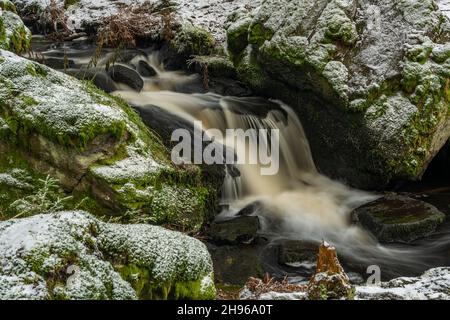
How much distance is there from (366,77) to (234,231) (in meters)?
3.55

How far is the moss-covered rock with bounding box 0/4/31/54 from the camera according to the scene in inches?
265

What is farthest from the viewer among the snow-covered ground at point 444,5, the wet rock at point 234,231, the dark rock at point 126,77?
the snow-covered ground at point 444,5

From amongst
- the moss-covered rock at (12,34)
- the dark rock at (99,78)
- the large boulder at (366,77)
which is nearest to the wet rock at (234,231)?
the large boulder at (366,77)

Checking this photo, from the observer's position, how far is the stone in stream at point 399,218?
6512 mm

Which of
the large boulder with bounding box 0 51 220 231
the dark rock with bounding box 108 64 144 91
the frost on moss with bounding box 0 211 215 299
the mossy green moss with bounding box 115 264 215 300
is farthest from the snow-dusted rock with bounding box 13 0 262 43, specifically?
the mossy green moss with bounding box 115 264 215 300

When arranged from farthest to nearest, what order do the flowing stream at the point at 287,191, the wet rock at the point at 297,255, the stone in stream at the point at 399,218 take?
the stone in stream at the point at 399,218, the flowing stream at the point at 287,191, the wet rock at the point at 297,255

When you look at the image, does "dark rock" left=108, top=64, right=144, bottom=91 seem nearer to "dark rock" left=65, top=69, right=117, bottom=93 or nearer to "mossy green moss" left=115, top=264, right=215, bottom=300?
"dark rock" left=65, top=69, right=117, bottom=93

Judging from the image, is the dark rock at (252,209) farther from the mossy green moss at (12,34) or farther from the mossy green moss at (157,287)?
the mossy green moss at (12,34)

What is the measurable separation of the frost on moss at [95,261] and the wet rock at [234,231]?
8.90 feet

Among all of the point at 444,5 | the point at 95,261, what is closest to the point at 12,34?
the point at 95,261

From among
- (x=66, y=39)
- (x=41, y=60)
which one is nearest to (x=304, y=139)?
(x=41, y=60)

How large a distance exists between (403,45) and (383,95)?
3.27 feet

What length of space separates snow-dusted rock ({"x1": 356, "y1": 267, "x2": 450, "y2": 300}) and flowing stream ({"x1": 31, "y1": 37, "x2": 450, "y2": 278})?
242cm

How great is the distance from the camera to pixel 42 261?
96.7 inches
